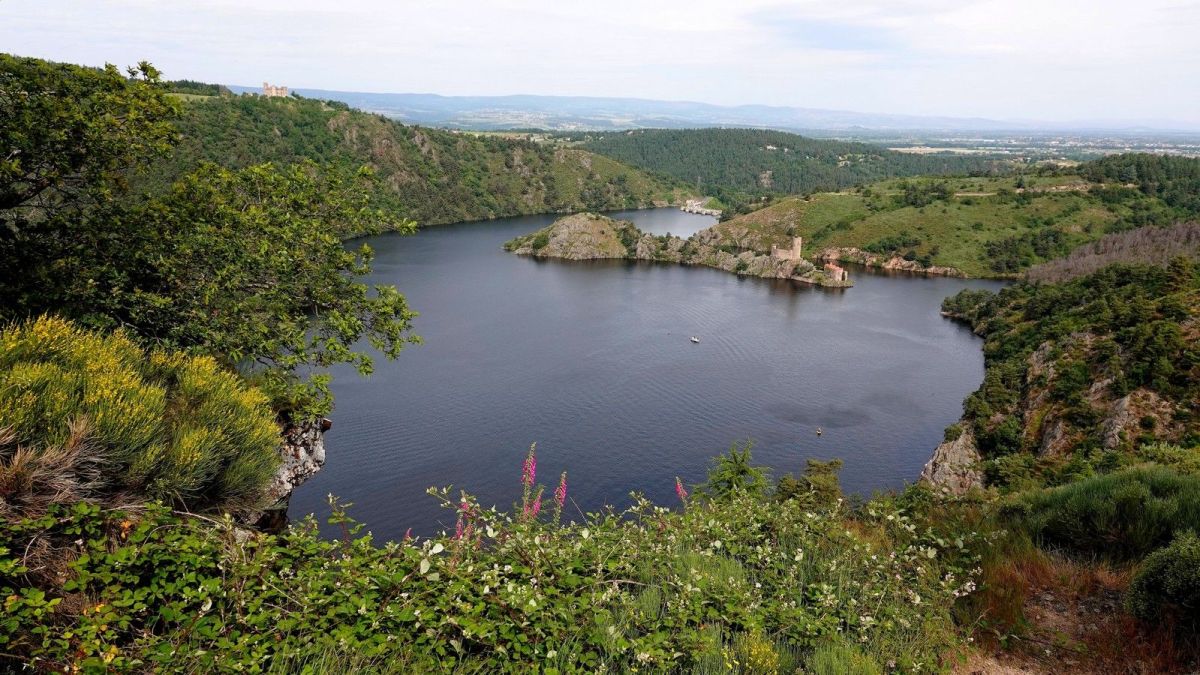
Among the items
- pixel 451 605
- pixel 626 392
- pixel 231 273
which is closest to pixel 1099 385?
pixel 626 392

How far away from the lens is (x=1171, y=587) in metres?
7.18

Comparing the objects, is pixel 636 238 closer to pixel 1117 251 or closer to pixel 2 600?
pixel 1117 251

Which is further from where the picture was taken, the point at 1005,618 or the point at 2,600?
the point at 1005,618

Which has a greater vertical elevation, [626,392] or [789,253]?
[789,253]

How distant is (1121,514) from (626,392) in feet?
173

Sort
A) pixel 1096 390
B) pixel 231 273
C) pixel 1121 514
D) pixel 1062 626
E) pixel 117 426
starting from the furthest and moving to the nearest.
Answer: pixel 1096 390 → pixel 231 273 → pixel 1121 514 → pixel 1062 626 → pixel 117 426

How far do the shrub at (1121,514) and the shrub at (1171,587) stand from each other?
5.80ft

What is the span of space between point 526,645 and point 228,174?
15655mm

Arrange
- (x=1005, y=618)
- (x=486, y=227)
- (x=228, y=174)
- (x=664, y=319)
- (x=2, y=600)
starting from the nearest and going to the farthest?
(x=2, y=600) → (x=1005, y=618) → (x=228, y=174) → (x=664, y=319) → (x=486, y=227)

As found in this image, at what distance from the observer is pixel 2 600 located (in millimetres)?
5355

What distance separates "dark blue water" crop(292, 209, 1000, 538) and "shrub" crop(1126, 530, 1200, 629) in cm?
1605

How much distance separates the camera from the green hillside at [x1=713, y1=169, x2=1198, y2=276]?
135 m

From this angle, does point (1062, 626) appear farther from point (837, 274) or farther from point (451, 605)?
point (837, 274)

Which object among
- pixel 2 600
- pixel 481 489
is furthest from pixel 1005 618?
pixel 481 489
